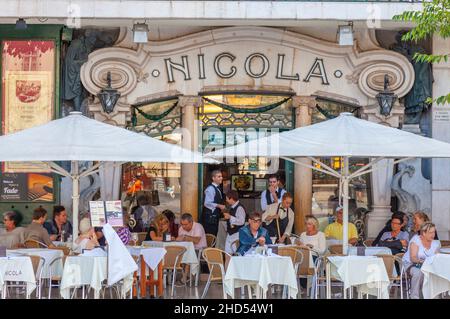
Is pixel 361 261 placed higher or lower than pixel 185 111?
lower

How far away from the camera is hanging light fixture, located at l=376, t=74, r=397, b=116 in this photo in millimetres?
20125

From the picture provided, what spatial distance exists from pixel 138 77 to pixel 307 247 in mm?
5918

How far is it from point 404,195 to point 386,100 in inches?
73.2

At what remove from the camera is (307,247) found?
15.9m

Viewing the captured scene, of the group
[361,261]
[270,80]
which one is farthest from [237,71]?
[361,261]

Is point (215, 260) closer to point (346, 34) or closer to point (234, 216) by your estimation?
point (234, 216)

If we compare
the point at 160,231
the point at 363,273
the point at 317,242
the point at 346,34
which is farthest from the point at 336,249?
the point at 346,34

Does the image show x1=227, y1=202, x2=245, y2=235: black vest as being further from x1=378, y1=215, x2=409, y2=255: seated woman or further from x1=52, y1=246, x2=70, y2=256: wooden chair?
x1=52, y1=246, x2=70, y2=256: wooden chair

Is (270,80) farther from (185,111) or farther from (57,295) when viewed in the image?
(57,295)

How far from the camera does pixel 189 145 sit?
20.3 meters

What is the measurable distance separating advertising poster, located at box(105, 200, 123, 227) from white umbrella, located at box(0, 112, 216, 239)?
60 cm

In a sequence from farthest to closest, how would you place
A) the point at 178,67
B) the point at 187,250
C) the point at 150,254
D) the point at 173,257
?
1. the point at 178,67
2. the point at 187,250
3. the point at 173,257
4. the point at 150,254

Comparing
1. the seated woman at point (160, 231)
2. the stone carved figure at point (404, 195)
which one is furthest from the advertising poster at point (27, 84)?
the stone carved figure at point (404, 195)

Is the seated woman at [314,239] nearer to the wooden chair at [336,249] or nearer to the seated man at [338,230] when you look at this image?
the wooden chair at [336,249]
